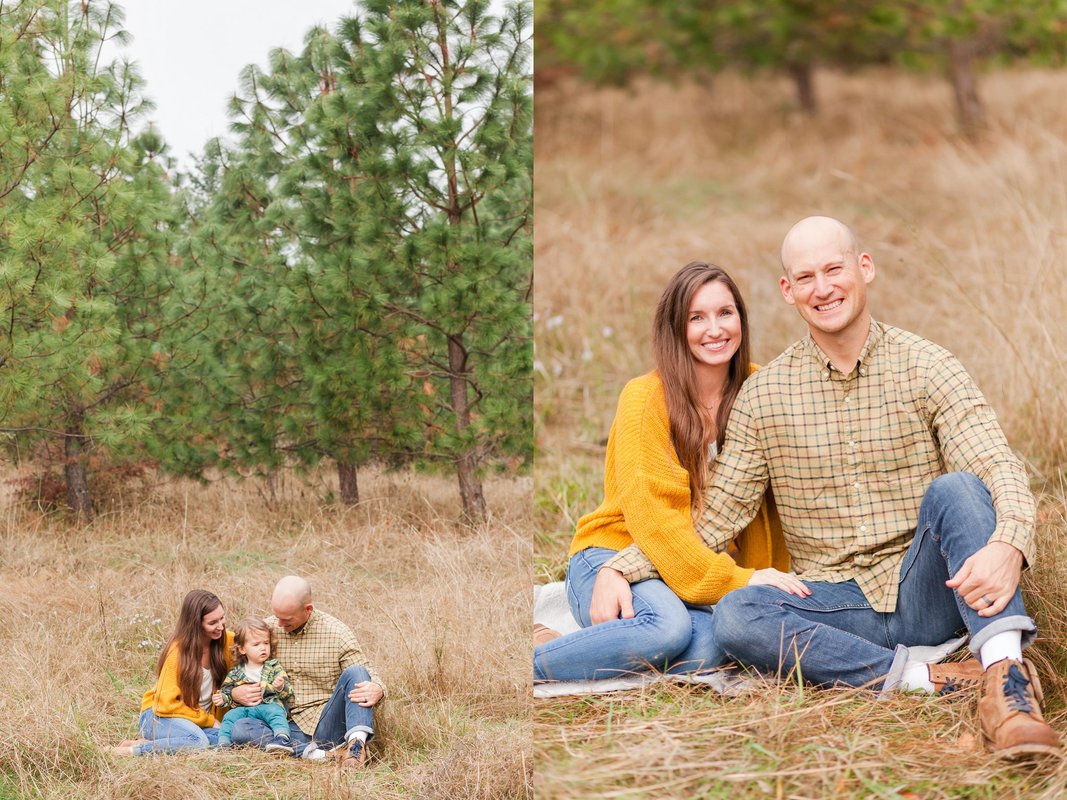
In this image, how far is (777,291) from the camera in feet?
19.1

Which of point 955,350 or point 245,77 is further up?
point 245,77

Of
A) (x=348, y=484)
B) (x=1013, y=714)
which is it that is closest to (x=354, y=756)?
(x=348, y=484)

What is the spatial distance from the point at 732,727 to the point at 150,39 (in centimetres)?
204

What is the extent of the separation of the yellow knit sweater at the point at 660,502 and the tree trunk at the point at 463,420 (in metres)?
0.36

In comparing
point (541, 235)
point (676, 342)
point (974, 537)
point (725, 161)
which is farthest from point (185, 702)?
point (725, 161)

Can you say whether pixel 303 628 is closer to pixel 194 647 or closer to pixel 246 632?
pixel 246 632

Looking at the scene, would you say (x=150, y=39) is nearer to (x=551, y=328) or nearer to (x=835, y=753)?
(x=835, y=753)

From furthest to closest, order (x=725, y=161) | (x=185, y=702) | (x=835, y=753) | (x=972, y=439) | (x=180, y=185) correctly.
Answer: (x=725, y=161)
(x=180, y=185)
(x=185, y=702)
(x=972, y=439)
(x=835, y=753)

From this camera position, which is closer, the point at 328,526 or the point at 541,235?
the point at 328,526

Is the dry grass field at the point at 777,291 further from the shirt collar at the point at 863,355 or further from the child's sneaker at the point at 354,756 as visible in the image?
the shirt collar at the point at 863,355

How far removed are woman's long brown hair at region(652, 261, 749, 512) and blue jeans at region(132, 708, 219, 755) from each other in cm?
124

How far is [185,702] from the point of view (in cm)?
253

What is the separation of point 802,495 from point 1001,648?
1.87 feet

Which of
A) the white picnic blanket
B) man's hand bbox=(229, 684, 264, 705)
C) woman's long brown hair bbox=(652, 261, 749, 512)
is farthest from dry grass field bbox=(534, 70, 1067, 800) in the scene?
man's hand bbox=(229, 684, 264, 705)
